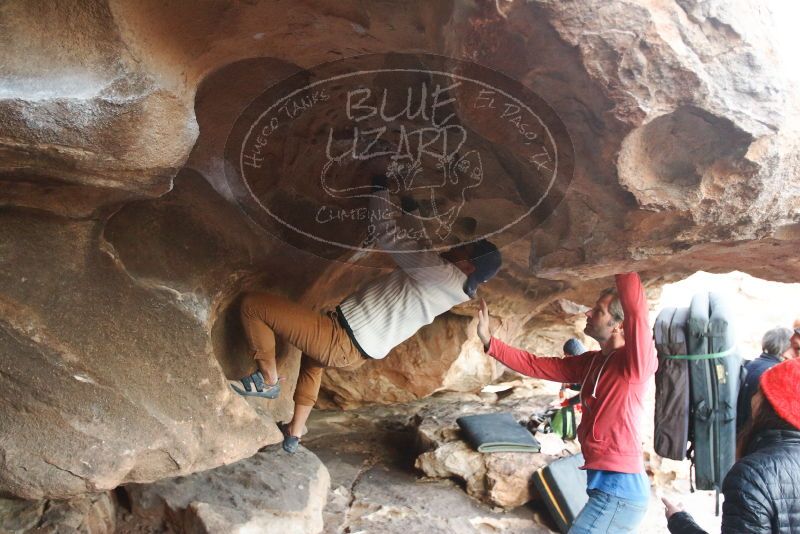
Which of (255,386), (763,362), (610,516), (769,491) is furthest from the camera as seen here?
(255,386)

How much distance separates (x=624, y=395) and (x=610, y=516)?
415 millimetres

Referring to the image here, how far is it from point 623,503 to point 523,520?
4.10ft

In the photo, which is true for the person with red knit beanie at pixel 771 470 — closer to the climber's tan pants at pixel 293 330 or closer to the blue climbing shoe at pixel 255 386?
the climber's tan pants at pixel 293 330

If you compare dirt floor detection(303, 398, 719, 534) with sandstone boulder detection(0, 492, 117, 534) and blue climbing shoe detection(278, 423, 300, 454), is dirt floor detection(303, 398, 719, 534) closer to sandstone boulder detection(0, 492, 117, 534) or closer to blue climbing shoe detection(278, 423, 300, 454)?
blue climbing shoe detection(278, 423, 300, 454)

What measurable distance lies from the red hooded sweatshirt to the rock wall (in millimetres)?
191

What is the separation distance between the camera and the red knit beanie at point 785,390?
1.45 metres

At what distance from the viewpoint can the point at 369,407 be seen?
15.3 feet

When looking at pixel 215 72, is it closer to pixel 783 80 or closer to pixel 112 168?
pixel 112 168

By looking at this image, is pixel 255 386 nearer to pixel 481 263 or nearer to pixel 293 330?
pixel 293 330

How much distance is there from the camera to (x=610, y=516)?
2107mm

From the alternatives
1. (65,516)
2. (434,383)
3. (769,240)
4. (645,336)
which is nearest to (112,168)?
(65,516)

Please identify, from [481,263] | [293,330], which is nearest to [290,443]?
[293,330]

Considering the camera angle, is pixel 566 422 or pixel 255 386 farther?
pixel 566 422

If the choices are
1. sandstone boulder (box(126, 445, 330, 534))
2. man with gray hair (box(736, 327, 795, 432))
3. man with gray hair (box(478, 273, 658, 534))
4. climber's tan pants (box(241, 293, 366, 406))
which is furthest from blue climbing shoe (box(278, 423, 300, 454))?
man with gray hair (box(736, 327, 795, 432))
